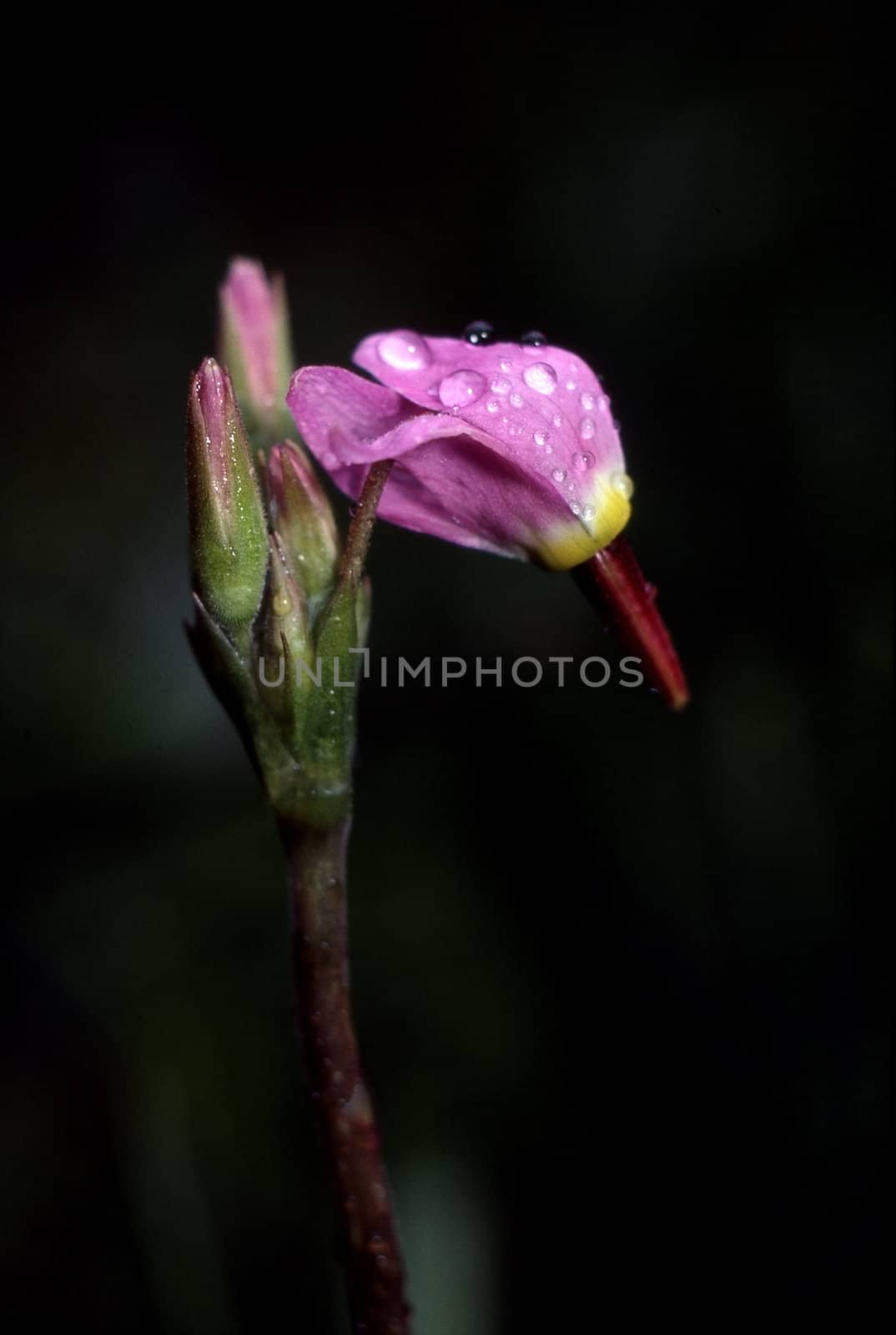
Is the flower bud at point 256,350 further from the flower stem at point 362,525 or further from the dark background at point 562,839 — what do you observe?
the dark background at point 562,839

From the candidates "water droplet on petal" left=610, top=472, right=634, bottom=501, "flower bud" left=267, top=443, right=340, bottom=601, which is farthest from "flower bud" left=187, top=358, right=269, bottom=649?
"water droplet on petal" left=610, top=472, right=634, bottom=501

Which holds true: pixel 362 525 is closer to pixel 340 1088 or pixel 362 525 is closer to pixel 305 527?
pixel 305 527

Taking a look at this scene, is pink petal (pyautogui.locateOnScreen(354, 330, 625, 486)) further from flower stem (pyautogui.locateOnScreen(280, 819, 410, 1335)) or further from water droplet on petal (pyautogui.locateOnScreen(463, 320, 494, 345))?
flower stem (pyautogui.locateOnScreen(280, 819, 410, 1335))

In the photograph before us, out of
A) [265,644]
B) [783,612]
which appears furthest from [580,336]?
[265,644]

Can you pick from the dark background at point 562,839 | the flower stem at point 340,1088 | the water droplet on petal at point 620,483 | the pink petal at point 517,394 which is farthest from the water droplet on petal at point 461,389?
the dark background at point 562,839

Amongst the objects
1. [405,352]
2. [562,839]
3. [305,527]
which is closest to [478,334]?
[405,352]
